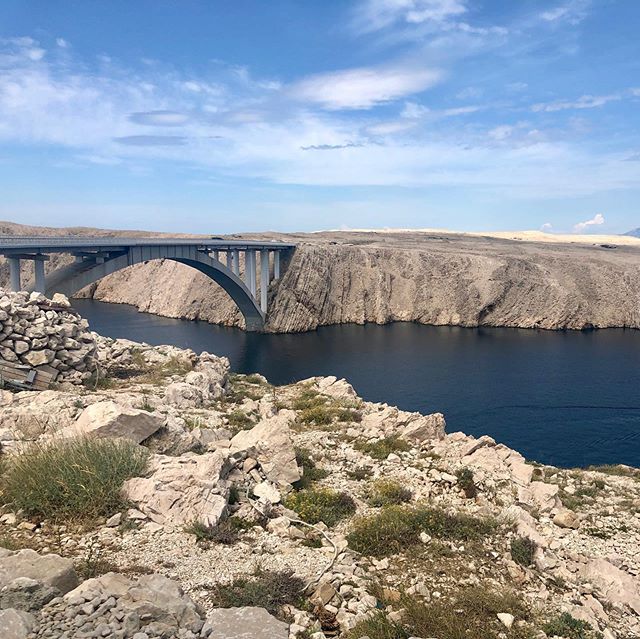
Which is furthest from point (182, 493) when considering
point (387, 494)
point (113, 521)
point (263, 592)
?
point (387, 494)

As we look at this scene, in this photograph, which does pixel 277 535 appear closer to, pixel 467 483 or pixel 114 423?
pixel 114 423

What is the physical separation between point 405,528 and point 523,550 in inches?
78.1

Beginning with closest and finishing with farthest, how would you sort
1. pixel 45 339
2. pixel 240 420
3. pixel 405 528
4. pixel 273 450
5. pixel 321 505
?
pixel 405 528
pixel 321 505
pixel 273 450
pixel 240 420
pixel 45 339

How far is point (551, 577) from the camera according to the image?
334 inches

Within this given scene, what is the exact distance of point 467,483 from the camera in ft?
38.8

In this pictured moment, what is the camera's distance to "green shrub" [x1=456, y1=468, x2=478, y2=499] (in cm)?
1162

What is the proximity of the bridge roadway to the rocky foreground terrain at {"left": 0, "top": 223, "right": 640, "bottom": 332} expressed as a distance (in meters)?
2.79

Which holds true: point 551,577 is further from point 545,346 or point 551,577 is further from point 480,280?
point 480,280

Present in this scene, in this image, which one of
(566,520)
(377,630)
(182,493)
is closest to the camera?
(377,630)

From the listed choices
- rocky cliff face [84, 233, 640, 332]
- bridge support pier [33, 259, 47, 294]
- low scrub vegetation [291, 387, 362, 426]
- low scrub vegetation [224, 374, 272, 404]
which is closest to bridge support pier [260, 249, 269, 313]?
rocky cliff face [84, 233, 640, 332]

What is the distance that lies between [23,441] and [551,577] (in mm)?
10007

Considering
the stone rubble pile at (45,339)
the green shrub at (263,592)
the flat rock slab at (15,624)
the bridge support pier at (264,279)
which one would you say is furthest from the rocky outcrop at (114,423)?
the bridge support pier at (264,279)

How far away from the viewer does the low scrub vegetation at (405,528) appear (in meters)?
8.74

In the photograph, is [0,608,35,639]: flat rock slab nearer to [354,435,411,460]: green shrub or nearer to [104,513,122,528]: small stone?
[104,513,122,528]: small stone
